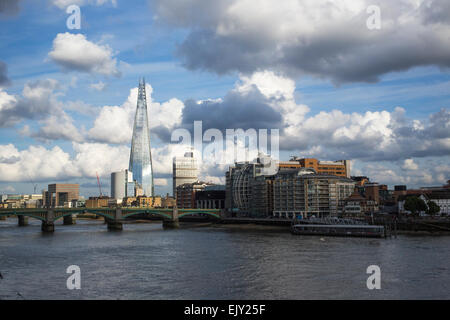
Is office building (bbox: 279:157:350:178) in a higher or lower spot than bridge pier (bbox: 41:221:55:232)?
higher

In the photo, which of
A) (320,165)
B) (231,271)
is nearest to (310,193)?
(320,165)

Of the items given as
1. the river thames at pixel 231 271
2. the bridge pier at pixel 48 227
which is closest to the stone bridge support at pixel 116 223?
the bridge pier at pixel 48 227

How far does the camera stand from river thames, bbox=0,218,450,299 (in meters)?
37.8

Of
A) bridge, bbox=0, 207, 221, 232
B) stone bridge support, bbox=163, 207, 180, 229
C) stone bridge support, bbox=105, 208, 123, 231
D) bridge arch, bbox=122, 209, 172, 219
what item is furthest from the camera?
stone bridge support, bbox=163, 207, 180, 229

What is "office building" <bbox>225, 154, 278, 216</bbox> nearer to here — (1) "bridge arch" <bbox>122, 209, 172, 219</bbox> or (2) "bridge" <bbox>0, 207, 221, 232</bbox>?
(2) "bridge" <bbox>0, 207, 221, 232</bbox>

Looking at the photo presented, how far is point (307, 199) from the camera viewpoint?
142750 millimetres

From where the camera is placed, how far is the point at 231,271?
48094 mm

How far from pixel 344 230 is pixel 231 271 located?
50.7 meters

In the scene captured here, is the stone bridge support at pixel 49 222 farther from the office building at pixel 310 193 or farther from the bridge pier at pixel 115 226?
the office building at pixel 310 193

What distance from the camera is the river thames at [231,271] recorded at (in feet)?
124

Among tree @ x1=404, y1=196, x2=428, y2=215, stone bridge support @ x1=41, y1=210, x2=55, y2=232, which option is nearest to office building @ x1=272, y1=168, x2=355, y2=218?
tree @ x1=404, y1=196, x2=428, y2=215

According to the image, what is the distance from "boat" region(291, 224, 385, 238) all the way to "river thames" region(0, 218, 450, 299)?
14647mm
